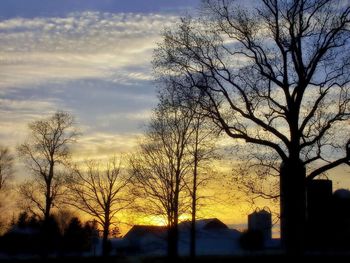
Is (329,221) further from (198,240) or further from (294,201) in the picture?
(198,240)

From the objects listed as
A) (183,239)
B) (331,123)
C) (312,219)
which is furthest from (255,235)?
(331,123)

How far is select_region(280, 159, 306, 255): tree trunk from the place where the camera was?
87.0ft

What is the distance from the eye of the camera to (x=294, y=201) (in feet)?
88.6

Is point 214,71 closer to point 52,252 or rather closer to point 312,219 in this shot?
point 312,219

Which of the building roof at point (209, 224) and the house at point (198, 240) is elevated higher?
the building roof at point (209, 224)

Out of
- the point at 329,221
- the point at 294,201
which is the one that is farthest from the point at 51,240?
the point at 294,201

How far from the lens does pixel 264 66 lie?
1124 inches

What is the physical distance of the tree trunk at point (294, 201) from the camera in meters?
26.5

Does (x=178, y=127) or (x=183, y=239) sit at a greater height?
(x=178, y=127)

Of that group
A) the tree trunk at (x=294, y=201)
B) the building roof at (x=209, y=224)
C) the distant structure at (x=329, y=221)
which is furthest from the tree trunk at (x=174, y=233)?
the building roof at (x=209, y=224)

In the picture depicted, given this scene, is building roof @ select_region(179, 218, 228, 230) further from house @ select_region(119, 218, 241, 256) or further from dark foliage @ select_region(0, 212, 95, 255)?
dark foliage @ select_region(0, 212, 95, 255)

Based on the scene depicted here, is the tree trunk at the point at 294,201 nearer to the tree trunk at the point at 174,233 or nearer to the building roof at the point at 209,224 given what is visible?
the tree trunk at the point at 174,233


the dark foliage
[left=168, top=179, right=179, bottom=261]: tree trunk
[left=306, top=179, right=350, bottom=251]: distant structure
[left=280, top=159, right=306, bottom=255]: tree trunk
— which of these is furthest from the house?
[left=280, top=159, right=306, bottom=255]: tree trunk

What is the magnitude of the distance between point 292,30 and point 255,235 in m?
36.1
